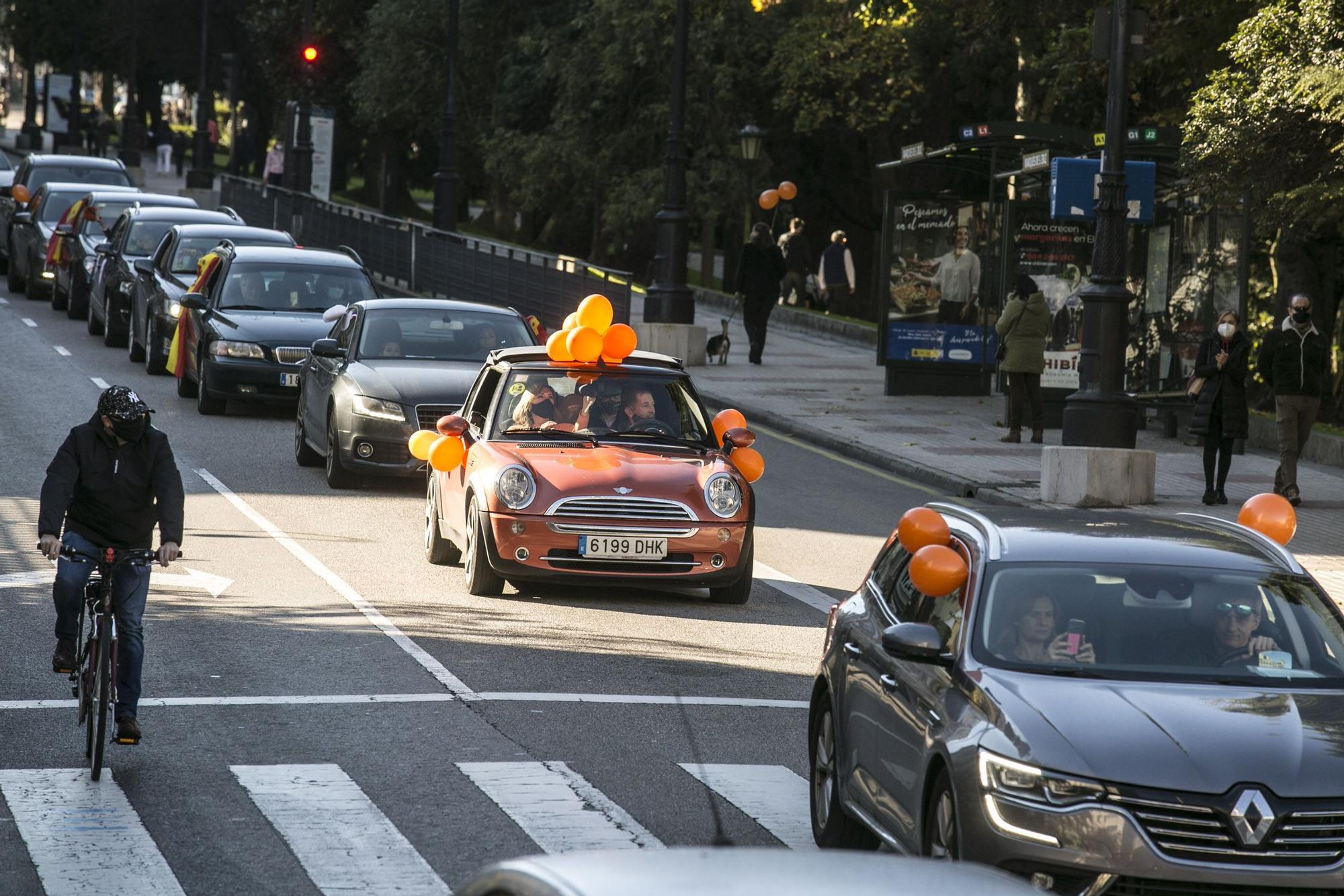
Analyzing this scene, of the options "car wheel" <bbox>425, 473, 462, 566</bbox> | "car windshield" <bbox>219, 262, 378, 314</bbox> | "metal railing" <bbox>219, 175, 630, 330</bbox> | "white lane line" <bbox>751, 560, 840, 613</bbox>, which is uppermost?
"metal railing" <bbox>219, 175, 630, 330</bbox>

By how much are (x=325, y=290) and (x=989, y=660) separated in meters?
18.2

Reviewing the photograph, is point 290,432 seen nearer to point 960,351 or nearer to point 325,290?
point 325,290

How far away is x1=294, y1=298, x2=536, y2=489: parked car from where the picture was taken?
18078 mm

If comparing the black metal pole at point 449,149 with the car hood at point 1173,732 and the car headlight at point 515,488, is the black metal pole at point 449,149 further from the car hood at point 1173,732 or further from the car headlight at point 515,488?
the car hood at point 1173,732

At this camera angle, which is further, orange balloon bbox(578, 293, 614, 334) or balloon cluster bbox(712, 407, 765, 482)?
orange balloon bbox(578, 293, 614, 334)

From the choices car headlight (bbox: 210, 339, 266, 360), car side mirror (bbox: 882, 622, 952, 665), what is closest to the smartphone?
car side mirror (bbox: 882, 622, 952, 665)

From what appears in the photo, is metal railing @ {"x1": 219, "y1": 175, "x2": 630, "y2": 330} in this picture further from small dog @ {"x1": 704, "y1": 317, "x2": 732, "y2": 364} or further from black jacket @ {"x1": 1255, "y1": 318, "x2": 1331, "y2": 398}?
black jacket @ {"x1": 1255, "y1": 318, "x2": 1331, "y2": 398}

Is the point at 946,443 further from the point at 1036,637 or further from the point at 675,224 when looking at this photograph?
the point at 1036,637

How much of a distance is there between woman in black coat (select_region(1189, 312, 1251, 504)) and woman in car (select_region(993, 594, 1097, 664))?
497 inches

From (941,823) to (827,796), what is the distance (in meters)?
1.37

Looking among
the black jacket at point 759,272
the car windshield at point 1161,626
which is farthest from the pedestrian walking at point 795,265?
the car windshield at point 1161,626

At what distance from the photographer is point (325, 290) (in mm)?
24422

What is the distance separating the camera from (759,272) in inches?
1213

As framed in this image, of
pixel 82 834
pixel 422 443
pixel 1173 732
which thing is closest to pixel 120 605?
pixel 82 834
